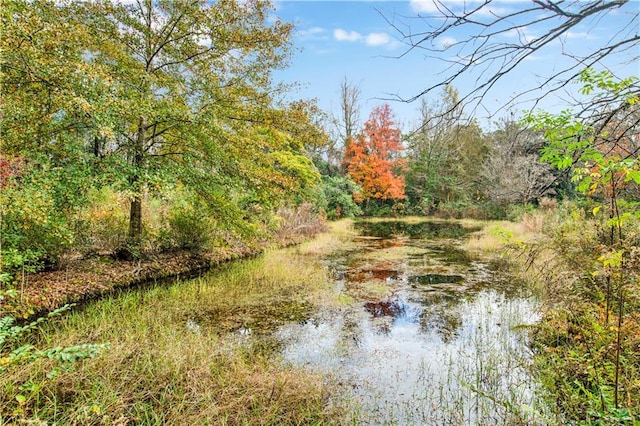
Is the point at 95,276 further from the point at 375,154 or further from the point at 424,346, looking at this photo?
the point at 375,154

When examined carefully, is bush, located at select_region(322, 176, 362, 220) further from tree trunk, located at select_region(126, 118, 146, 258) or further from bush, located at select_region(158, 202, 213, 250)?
tree trunk, located at select_region(126, 118, 146, 258)

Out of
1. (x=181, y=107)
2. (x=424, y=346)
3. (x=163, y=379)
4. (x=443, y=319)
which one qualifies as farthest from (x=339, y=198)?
(x=163, y=379)

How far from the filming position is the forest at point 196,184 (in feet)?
7.29

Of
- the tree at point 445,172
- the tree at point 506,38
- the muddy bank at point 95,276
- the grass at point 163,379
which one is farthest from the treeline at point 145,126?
the tree at point 445,172

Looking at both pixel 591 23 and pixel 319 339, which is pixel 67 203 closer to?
pixel 319 339

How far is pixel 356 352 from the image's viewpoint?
427cm

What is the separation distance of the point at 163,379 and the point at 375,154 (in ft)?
69.9

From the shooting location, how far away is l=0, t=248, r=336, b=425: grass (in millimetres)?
2555

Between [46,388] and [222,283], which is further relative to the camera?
[222,283]

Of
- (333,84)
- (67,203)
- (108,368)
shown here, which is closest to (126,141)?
(67,203)

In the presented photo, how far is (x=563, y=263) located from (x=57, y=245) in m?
7.82

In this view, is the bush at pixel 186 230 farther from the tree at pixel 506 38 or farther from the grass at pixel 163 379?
the tree at pixel 506 38

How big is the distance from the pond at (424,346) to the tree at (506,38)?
2174 mm

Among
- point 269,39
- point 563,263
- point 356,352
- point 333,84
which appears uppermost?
point 333,84
